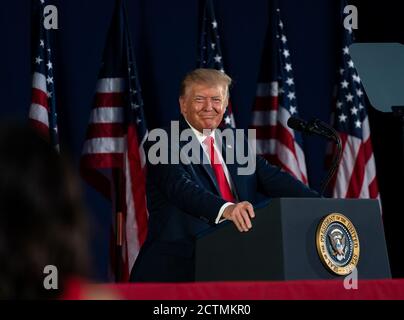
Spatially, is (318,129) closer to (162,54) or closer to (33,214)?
(33,214)

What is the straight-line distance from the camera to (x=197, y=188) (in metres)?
2.61

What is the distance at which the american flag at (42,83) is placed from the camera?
4.73m

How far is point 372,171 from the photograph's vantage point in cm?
499

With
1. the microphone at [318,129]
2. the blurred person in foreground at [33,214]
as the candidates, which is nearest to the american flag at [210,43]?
the microphone at [318,129]

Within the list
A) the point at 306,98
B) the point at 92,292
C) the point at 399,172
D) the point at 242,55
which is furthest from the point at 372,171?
the point at 92,292

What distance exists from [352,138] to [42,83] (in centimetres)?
220

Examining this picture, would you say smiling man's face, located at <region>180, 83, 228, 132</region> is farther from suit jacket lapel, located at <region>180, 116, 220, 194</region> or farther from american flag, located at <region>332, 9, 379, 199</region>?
american flag, located at <region>332, 9, 379, 199</region>

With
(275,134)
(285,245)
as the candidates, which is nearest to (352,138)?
(275,134)

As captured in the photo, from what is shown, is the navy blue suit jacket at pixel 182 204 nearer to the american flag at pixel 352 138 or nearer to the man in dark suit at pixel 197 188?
the man in dark suit at pixel 197 188

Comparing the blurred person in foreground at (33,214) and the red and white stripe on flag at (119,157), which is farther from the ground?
the red and white stripe on flag at (119,157)

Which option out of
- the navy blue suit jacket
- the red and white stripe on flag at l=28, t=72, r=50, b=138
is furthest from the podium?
the red and white stripe on flag at l=28, t=72, r=50, b=138

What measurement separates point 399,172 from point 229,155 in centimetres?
262

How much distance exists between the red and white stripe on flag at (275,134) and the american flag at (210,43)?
0.72ft

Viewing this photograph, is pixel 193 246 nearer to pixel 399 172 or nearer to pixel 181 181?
pixel 181 181
